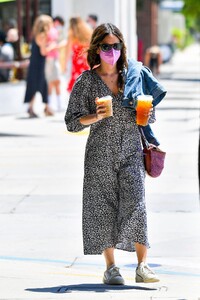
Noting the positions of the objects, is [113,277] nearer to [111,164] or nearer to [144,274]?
[144,274]

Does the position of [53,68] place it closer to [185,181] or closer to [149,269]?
[185,181]

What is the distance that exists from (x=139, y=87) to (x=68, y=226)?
2.80 m

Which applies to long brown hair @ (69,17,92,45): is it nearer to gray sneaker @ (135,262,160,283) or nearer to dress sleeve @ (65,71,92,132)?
dress sleeve @ (65,71,92,132)

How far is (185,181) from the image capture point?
1309 centimetres

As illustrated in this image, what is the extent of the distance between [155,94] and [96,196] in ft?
2.55

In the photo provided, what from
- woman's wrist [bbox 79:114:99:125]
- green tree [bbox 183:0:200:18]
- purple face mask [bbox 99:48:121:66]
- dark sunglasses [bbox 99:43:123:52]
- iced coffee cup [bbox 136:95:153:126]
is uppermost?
dark sunglasses [bbox 99:43:123:52]

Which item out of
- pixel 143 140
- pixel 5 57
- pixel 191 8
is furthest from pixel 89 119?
pixel 191 8

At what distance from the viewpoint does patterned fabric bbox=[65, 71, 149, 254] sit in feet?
25.2

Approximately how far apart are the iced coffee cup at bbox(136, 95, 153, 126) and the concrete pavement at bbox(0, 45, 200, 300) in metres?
1.08

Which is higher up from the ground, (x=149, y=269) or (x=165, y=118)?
(x=149, y=269)

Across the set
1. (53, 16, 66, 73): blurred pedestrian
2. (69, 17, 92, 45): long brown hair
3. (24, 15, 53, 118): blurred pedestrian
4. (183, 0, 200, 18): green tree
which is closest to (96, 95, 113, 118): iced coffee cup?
(69, 17, 92, 45): long brown hair

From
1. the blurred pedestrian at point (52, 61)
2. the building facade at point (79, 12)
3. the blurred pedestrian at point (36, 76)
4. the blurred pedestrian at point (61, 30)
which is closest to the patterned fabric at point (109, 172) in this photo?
the blurred pedestrian at point (61, 30)

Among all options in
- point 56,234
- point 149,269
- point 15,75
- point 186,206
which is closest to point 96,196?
point 149,269

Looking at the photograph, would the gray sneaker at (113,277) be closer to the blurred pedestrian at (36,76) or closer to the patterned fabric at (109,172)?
the patterned fabric at (109,172)
